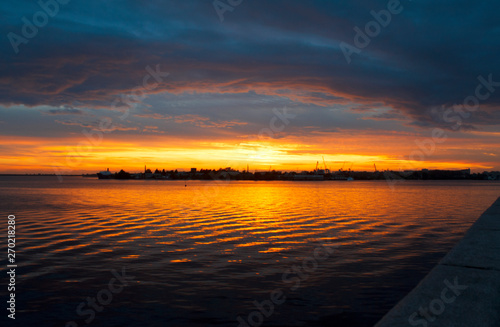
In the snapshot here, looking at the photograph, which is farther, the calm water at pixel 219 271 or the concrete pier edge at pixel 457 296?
the calm water at pixel 219 271

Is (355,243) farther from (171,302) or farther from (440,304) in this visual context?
(440,304)

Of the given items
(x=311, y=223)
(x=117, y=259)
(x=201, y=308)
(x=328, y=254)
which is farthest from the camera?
(x=311, y=223)

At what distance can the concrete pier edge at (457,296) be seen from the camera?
4.98 metres

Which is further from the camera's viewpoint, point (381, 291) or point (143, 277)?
point (143, 277)

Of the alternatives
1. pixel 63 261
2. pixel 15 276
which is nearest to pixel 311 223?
pixel 63 261

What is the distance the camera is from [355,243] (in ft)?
65.4

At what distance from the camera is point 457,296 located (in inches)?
228

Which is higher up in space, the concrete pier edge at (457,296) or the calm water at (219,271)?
the concrete pier edge at (457,296)

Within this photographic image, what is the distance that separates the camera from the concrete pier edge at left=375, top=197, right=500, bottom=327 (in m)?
4.98

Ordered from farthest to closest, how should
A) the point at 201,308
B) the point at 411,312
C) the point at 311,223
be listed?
the point at 311,223, the point at 201,308, the point at 411,312

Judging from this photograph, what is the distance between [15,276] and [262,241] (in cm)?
1194

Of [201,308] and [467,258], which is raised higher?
[467,258]

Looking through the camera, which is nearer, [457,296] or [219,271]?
[457,296]

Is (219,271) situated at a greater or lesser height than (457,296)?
lesser
